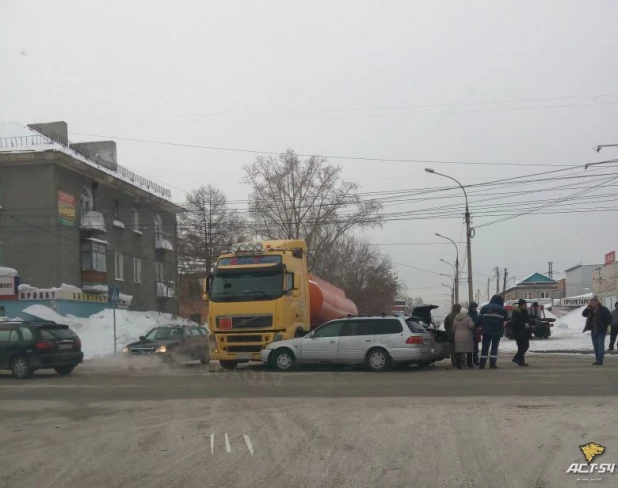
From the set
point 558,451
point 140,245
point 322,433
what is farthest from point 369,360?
point 140,245

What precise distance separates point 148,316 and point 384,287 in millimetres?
33300

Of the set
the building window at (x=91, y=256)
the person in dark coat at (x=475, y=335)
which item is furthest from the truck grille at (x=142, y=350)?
the building window at (x=91, y=256)

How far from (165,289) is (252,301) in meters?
36.5

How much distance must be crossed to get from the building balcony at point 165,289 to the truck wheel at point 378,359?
37408 millimetres

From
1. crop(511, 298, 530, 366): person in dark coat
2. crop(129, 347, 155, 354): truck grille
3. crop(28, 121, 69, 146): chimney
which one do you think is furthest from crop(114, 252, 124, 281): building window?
crop(511, 298, 530, 366): person in dark coat

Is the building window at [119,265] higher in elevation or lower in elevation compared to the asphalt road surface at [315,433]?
higher

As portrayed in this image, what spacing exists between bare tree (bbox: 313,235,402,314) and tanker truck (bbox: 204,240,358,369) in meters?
41.5

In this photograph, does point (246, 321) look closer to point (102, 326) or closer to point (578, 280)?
point (102, 326)

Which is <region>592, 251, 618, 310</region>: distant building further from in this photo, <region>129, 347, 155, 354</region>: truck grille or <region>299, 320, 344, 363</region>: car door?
<region>129, 347, 155, 354</region>: truck grille

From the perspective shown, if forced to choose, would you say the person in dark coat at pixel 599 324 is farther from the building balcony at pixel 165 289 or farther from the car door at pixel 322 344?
the building balcony at pixel 165 289

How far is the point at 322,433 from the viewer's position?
29.0ft

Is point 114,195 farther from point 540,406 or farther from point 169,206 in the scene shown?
point 540,406

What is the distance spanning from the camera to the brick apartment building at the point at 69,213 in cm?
3938

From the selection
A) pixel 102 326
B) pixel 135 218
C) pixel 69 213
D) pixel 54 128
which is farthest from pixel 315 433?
pixel 135 218
